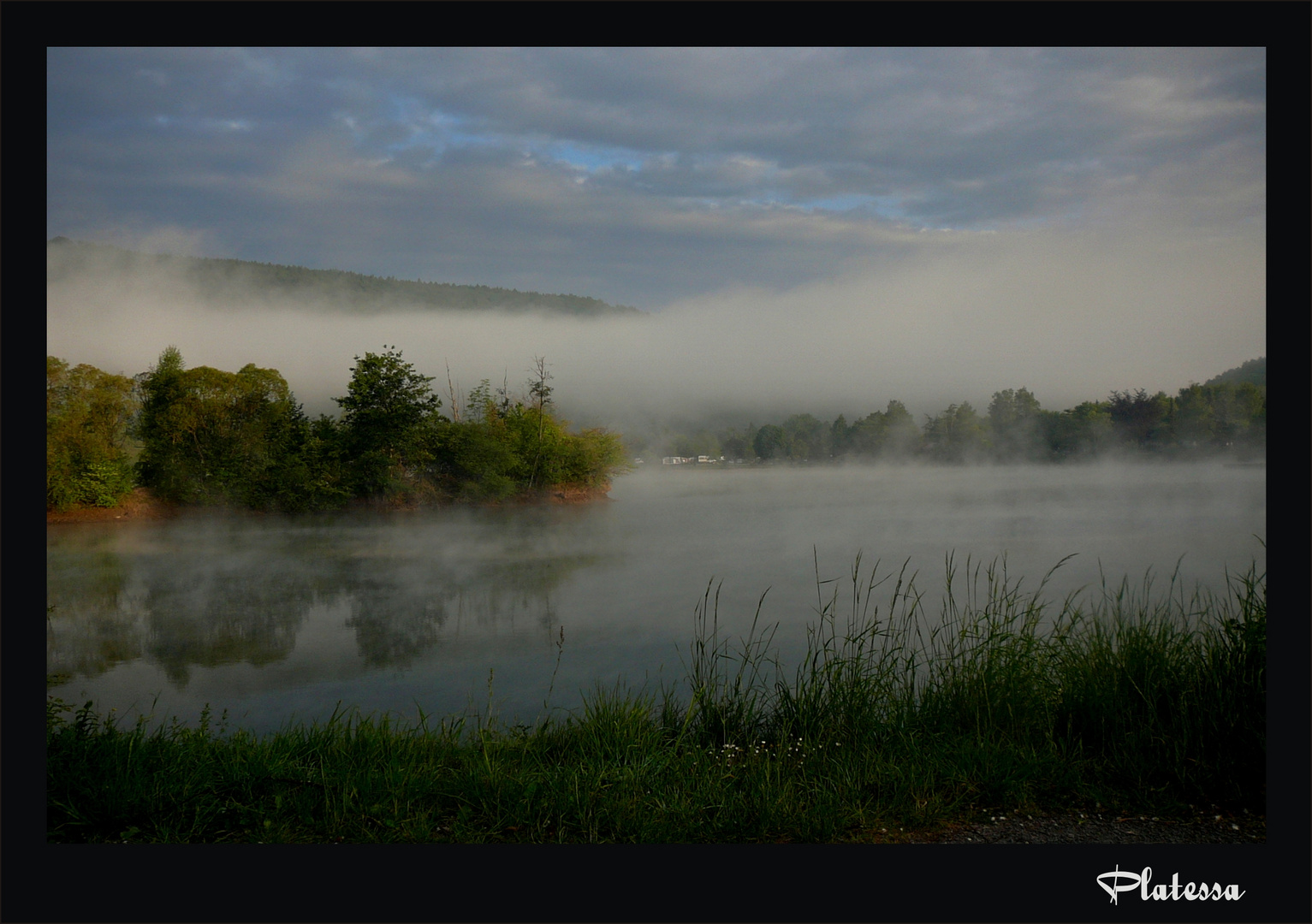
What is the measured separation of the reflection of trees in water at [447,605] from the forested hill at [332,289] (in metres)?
2.12

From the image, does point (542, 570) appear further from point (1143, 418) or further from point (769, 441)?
point (1143, 418)

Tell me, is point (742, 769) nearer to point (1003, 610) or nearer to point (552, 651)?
point (1003, 610)

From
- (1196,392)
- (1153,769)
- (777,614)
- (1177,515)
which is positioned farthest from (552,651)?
(1196,392)

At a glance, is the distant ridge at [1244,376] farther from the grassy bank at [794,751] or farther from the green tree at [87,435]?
the green tree at [87,435]

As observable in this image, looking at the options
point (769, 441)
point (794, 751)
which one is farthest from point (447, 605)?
point (794, 751)

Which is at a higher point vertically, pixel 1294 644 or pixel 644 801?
pixel 1294 644

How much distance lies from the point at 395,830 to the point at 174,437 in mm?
Answer: 4943

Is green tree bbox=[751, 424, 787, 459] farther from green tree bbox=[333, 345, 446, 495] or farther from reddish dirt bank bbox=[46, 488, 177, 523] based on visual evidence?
reddish dirt bank bbox=[46, 488, 177, 523]

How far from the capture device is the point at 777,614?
5051 mm

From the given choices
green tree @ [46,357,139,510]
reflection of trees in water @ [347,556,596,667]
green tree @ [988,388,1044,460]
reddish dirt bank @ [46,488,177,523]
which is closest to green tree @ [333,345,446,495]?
reflection of trees in water @ [347,556,596,667]

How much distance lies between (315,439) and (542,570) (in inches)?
86.4

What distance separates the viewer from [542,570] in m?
6.16

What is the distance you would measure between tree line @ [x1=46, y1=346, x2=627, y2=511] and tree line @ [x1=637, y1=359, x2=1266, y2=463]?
1.38 metres

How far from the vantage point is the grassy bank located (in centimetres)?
264
